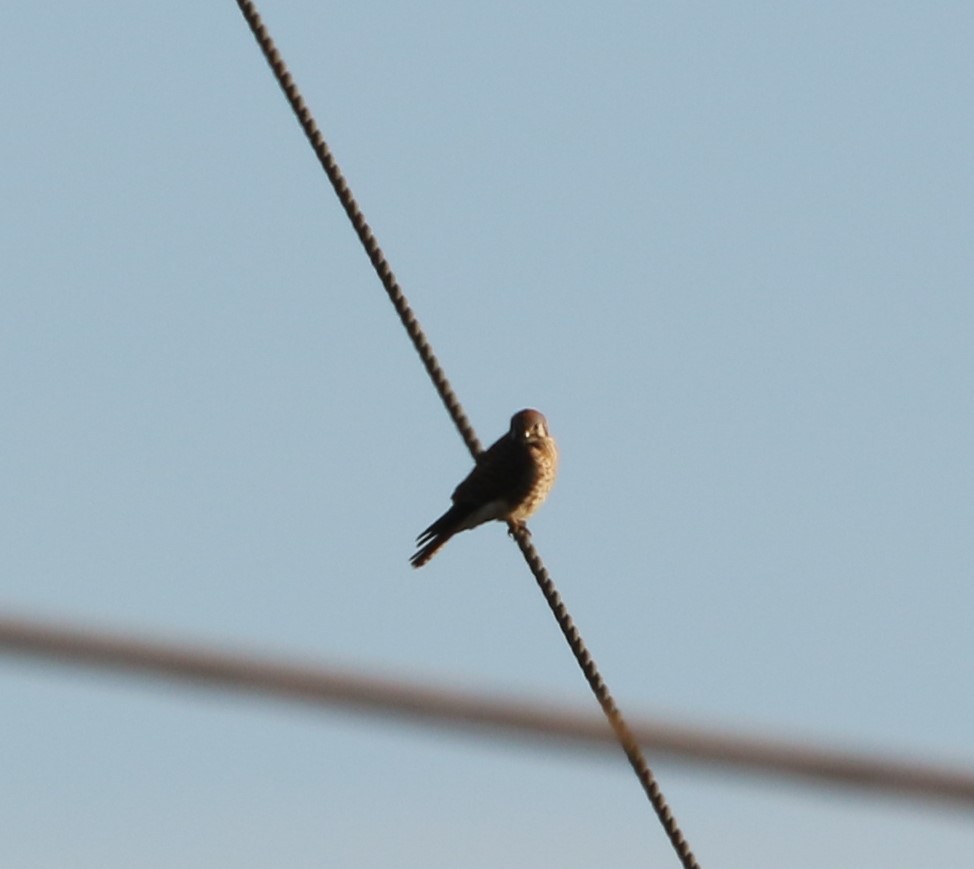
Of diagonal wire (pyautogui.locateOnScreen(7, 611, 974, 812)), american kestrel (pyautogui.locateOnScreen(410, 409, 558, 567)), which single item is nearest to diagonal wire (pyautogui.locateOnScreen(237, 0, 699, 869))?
diagonal wire (pyautogui.locateOnScreen(7, 611, 974, 812))

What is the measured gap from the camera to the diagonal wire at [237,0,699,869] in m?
5.21

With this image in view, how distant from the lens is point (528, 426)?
12.5 meters

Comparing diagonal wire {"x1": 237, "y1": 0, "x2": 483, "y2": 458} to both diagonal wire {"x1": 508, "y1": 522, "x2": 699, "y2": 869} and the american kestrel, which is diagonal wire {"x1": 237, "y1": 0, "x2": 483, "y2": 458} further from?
the american kestrel

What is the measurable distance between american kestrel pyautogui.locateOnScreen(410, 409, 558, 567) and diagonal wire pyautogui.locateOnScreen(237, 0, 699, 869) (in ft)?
16.8

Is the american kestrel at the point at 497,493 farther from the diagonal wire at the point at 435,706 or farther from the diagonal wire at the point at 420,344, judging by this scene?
the diagonal wire at the point at 435,706

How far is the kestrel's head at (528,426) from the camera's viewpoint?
12.4 m

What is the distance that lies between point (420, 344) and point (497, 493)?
6142 mm

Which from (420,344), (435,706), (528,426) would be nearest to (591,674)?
(420,344)

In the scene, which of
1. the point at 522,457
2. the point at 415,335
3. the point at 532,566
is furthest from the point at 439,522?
the point at 415,335

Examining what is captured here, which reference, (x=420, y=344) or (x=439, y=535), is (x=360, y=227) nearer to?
(x=420, y=344)

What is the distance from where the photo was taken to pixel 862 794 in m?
1.39

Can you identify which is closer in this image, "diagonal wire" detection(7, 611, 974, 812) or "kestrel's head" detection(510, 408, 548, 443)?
"diagonal wire" detection(7, 611, 974, 812)

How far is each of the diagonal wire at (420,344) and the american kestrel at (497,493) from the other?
5.12m

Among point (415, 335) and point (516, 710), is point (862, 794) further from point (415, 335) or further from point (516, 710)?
point (415, 335)
